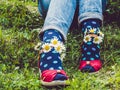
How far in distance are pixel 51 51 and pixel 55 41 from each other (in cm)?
9

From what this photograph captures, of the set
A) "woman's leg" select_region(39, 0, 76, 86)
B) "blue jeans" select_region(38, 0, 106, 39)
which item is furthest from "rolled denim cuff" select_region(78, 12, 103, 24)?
"woman's leg" select_region(39, 0, 76, 86)

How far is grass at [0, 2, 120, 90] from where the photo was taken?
9.65 ft

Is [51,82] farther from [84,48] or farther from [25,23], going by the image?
[25,23]

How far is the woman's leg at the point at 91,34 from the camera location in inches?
128

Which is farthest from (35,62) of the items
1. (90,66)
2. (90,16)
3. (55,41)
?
(90,16)

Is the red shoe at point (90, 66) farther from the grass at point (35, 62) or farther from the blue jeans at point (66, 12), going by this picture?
the blue jeans at point (66, 12)

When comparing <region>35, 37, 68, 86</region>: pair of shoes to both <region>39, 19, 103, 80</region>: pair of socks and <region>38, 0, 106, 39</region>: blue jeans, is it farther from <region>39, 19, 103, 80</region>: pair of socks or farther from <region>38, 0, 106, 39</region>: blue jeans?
<region>38, 0, 106, 39</region>: blue jeans

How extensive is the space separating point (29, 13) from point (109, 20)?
2.65ft

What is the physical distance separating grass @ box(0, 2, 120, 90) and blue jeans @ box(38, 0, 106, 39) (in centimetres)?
30

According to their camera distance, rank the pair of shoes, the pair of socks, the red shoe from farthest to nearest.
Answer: the red shoe, the pair of socks, the pair of shoes

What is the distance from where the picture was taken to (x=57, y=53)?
10.1 feet

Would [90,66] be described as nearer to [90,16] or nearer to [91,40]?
[91,40]

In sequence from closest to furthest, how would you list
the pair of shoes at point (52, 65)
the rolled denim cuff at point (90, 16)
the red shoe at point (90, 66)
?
1. the pair of shoes at point (52, 65)
2. the red shoe at point (90, 66)
3. the rolled denim cuff at point (90, 16)

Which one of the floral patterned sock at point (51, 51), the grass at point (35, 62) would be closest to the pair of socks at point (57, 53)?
the floral patterned sock at point (51, 51)
